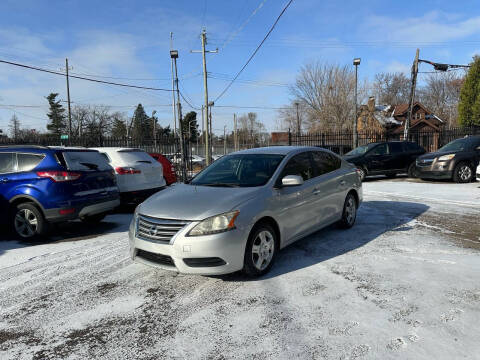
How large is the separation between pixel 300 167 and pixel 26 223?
4.72 metres

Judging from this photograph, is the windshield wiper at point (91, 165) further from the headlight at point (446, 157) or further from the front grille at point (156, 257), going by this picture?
the headlight at point (446, 157)

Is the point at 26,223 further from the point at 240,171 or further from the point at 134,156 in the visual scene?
the point at 240,171

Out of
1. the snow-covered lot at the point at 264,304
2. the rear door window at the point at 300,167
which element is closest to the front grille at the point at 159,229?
the snow-covered lot at the point at 264,304

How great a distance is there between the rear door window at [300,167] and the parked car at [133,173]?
4308 mm

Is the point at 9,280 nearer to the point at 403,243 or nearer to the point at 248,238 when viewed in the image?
the point at 248,238

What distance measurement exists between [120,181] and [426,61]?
19.4 metres

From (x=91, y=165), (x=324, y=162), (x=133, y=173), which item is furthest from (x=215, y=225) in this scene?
(x=133, y=173)

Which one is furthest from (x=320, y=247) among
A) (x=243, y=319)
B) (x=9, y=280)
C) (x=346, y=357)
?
(x=9, y=280)

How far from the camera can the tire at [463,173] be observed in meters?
11.3

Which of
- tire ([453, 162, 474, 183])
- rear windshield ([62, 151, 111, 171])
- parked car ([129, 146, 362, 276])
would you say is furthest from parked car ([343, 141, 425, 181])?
rear windshield ([62, 151, 111, 171])

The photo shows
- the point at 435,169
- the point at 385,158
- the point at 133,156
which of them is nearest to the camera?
the point at 133,156

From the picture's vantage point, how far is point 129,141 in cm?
1304

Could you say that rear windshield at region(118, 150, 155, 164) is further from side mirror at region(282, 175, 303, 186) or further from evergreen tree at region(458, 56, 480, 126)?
evergreen tree at region(458, 56, 480, 126)

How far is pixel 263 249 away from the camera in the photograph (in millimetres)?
3936
